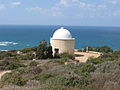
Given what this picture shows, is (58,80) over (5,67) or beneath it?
over

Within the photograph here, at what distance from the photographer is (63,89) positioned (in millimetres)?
7020

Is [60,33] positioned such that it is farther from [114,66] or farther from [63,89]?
[63,89]

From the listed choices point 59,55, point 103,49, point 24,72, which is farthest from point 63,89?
point 103,49

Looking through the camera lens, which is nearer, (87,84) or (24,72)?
(87,84)

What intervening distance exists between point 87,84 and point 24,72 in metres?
6.60

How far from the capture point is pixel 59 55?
86.2 ft

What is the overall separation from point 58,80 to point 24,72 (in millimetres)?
5901

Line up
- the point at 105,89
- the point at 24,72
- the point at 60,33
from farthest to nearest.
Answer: the point at 60,33, the point at 24,72, the point at 105,89

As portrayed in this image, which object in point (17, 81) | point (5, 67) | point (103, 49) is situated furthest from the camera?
point (103, 49)

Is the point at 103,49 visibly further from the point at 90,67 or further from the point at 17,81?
the point at 17,81

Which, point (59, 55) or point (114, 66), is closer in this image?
point (114, 66)

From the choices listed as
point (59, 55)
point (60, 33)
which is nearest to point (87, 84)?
point (59, 55)

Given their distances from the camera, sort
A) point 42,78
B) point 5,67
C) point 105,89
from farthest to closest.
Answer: point 5,67 → point 42,78 → point 105,89

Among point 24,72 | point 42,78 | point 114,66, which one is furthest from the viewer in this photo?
point 24,72
